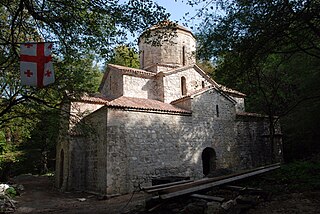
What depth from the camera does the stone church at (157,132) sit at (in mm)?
11227

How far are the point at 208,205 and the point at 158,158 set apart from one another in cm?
705

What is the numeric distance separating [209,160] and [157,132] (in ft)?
14.8

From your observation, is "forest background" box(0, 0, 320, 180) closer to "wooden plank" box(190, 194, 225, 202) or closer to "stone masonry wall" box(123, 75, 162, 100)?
"wooden plank" box(190, 194, 225, 202)

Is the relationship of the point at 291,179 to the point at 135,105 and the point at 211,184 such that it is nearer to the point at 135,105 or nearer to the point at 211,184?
the point at 211,184

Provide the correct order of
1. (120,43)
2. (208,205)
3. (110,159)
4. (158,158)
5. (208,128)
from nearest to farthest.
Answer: (208,205) → (120,43) → (110,159) → (158,158) → (208,128)

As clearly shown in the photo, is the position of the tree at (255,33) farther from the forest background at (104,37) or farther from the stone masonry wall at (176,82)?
the stone masonry wall at (176,82)

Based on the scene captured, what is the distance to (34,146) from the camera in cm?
2291

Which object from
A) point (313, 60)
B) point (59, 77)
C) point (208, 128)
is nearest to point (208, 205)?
point (59, 77)

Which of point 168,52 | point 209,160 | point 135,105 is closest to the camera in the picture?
point 135,105

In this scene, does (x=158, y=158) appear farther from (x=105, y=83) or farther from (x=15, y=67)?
(x=105, y=83)

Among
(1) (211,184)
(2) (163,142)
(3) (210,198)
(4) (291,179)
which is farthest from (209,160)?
(3) (210,198)

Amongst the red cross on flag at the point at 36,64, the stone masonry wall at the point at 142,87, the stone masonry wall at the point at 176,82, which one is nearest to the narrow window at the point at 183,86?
the stone masonry wall at the point at 176,82

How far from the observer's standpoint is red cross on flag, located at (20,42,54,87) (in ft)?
16.7

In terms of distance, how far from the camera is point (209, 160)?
587 inches
